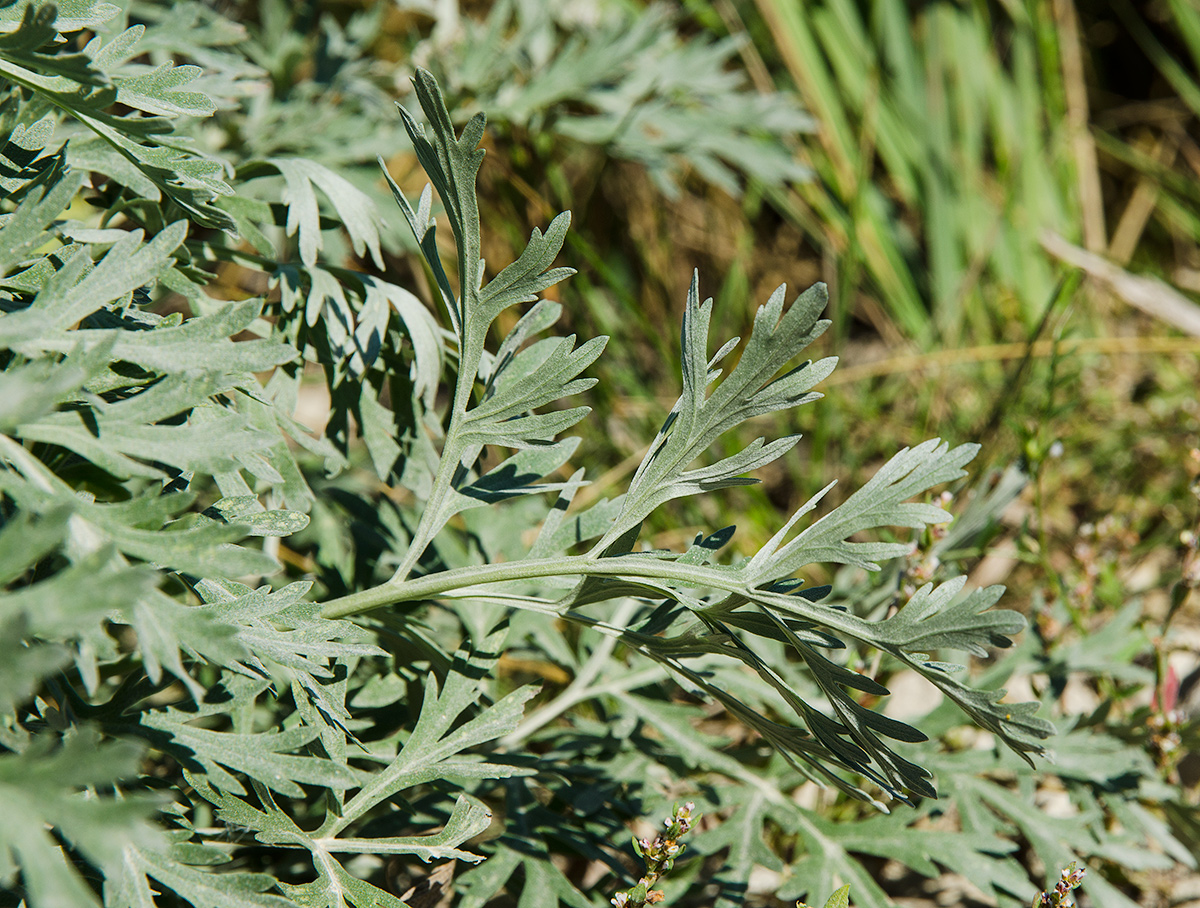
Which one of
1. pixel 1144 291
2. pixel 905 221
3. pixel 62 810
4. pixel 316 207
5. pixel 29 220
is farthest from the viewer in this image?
pixel 905 221

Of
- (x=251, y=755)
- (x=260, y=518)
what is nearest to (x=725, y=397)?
(x=260, y=518)

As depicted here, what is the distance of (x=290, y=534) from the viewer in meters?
0.93

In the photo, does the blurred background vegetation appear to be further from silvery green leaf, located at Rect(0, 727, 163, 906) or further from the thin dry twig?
silvery green leaf, located at Rect(0, 727, 163, 906)

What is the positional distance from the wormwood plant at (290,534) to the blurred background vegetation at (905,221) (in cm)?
31

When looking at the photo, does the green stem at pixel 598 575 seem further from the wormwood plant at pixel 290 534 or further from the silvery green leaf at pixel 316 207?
the silvery green leaf at pixel 316 207

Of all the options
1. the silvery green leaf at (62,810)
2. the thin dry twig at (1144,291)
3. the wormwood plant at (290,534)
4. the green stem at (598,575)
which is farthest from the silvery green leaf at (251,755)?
the thin dry twig at (1144,291)

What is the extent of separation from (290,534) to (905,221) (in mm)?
2414

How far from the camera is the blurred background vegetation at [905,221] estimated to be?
5.11ft

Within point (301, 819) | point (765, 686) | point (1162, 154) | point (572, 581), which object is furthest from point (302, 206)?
point (1162, 154)

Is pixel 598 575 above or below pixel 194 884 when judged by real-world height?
above

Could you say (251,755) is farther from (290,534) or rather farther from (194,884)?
(290,534)

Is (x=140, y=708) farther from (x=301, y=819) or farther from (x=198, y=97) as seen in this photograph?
(x=198, y=97)

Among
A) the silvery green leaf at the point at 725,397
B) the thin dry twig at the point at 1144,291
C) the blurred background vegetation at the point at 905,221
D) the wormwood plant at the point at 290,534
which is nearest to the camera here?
the wormwood plant at the point at 290,534

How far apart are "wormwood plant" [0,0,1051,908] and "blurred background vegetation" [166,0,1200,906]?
0.31 metres
